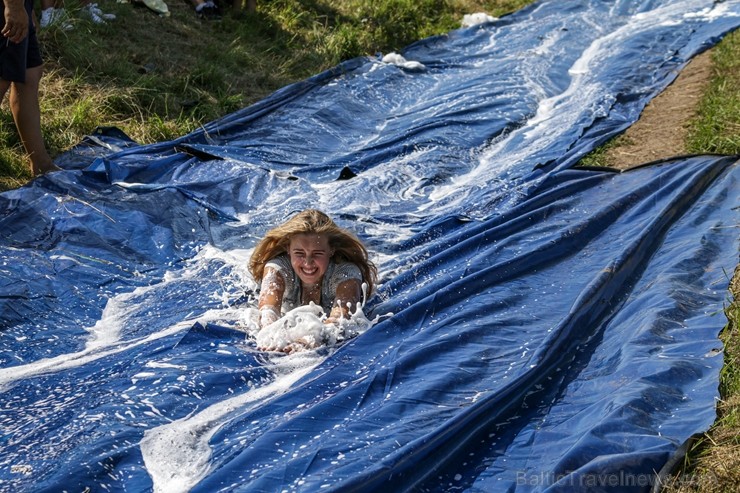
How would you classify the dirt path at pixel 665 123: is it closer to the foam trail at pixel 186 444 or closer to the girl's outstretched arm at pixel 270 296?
the girl's outstretched arm at pixel 270 296

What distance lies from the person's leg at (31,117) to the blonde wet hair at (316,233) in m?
2.10

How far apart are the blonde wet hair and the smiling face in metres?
0.03

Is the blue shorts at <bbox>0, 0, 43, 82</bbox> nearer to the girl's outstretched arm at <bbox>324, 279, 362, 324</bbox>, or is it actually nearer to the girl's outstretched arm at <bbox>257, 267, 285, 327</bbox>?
the girl's outstretched arm at <bbox>257, 267, 285, 327</bbox>

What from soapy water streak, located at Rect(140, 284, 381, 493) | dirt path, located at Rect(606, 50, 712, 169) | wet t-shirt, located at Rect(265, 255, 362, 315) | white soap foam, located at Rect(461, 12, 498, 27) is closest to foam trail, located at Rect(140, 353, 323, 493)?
soapy water streak, located at Rect(140, 284, 381, 493)

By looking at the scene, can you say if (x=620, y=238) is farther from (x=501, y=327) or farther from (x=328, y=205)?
(x=328, y=205)

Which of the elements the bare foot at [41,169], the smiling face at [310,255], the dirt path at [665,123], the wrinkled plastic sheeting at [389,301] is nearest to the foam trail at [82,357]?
the wrinkled plastic sheeting at [389,301]

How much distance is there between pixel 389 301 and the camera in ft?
14.2

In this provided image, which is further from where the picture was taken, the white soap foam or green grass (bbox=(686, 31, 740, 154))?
the white soap foam

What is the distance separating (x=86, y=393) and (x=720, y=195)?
363cm

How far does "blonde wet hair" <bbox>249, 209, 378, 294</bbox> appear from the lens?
4.21 m

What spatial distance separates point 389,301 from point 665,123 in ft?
10.9

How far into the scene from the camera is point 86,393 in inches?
141

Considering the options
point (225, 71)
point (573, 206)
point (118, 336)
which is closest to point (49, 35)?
point (225, 71)

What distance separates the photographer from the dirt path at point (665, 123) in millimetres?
6148
